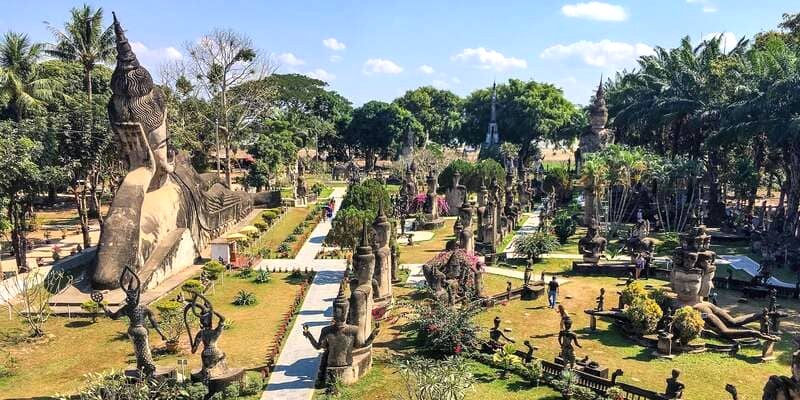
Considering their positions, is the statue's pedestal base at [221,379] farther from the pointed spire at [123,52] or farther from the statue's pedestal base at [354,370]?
the pointed spire at [123,52]

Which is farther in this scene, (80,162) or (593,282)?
(80,162)

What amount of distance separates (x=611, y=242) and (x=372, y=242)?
19.6m

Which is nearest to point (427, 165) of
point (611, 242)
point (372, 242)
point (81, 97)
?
point (611, 242)

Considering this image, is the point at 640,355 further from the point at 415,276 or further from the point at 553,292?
the point at 415,276

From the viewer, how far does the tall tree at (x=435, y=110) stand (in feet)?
316

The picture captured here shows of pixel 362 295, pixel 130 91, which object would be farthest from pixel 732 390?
pixel 130 91

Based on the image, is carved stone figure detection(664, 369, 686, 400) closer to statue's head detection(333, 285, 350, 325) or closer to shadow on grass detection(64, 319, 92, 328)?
statue's head detection(333, 285, 350, 325)

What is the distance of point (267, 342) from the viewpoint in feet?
68.6

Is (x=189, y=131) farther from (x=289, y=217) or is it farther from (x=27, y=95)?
(x=27, y=95)

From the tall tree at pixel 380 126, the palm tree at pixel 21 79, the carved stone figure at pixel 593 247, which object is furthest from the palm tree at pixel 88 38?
the tall tree at pixel 380 126

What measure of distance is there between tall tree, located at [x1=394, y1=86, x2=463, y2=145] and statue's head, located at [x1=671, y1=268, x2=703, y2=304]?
7295cm

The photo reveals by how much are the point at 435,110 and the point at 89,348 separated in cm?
8293

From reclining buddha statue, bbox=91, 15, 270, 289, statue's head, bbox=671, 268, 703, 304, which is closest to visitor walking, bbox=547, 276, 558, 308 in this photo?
statue's head, bbox=671, 268, 703, 304

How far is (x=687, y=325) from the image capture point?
1939 centimetres
